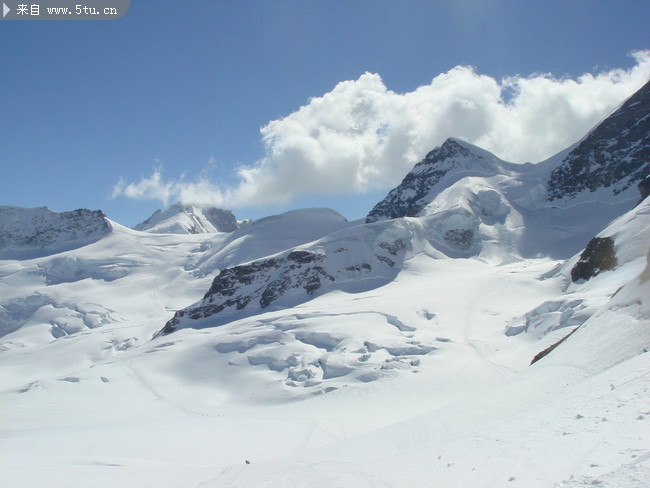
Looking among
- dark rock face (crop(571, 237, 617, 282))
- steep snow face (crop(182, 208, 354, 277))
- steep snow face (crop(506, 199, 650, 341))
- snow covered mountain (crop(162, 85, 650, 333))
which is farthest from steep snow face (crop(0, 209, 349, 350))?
dark rock face (crop(571, 237, 617, 282))

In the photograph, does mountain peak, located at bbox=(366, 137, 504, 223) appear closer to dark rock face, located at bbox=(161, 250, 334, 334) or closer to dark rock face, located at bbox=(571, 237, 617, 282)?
dark rock face, located at bbox=(161, 250, 334, 334)

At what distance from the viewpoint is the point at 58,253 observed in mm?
171625

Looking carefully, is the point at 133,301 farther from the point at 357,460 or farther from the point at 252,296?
the point at 357,460

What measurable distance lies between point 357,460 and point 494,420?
4966mm

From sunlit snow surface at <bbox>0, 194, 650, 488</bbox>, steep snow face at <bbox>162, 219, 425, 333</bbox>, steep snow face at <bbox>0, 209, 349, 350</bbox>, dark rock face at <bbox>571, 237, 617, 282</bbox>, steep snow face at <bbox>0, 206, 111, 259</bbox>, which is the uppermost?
steep snow face at <bbox>0, 206, 111, 259</bbox>

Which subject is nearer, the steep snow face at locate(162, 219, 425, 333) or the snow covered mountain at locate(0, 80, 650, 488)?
the snow covered mountain at locate(0, 80, 650, 488)

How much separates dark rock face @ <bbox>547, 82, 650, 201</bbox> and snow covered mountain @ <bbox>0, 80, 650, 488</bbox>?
0.50 metres

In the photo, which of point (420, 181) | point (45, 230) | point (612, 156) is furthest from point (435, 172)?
point (45, 230)

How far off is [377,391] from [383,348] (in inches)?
390

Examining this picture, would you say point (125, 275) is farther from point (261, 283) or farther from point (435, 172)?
point (435, 172)

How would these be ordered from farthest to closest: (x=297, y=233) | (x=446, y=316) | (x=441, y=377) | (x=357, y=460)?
(x=297, y=233) < (x=446, y=316) < (x=441, y=377) < (x=357, y=460)

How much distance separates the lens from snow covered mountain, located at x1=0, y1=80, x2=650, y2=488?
1537cm

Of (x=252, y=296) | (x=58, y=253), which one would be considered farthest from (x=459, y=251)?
(x=58, y=253)

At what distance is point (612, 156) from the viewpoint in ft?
416
